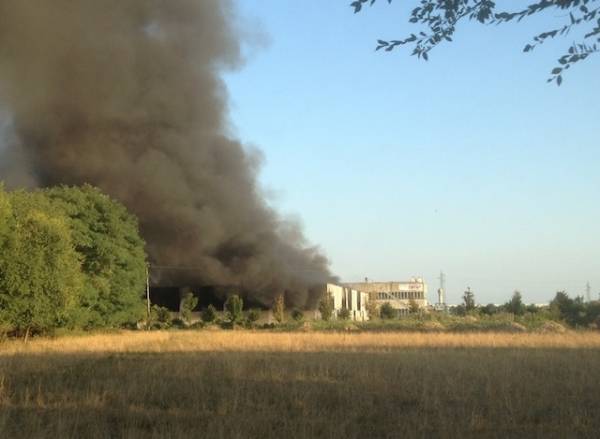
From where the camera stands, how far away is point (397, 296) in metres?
123

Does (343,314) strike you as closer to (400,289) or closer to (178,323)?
(178,323)

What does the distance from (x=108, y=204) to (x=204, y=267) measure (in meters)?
16.2

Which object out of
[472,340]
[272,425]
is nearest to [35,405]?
[272,425]

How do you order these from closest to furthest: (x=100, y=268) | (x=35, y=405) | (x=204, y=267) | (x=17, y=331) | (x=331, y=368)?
(x=35, y=405)
(x=331, y=368)
(x=17, y=331)
(x=100, y=268)
(x=204, y=267)

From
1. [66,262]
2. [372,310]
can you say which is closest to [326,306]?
[372,310]

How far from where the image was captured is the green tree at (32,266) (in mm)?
24734

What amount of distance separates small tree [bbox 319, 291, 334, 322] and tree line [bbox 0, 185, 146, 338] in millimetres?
17409

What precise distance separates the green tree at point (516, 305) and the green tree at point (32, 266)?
136ft

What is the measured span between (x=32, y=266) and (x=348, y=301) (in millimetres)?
56592

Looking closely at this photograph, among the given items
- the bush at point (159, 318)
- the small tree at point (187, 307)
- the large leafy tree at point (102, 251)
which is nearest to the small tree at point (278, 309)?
the small tree at point (187, 307)

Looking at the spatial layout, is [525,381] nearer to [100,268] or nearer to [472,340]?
[472,340]

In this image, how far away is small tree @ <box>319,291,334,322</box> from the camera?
5537 centimetres

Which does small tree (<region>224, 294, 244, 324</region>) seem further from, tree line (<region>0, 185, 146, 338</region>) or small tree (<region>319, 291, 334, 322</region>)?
tree line (<region>0, 185, 146, 338</region>)

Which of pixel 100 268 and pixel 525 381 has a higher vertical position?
pixel 100 268
